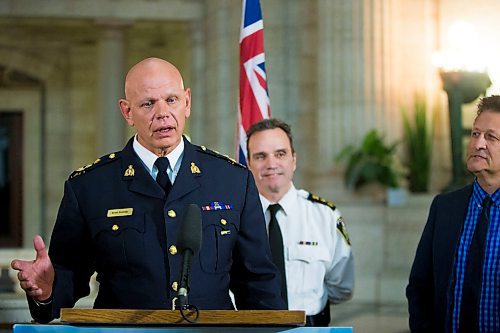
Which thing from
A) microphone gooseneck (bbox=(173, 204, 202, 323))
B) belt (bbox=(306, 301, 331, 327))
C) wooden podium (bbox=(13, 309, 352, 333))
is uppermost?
microphone gooseneck (bbox=(173, 204, 202, 323))

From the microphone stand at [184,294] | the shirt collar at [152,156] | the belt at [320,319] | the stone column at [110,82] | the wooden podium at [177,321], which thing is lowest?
the belt at [320,319]

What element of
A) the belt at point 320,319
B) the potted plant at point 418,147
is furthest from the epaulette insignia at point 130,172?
the potted plant at point 418,147

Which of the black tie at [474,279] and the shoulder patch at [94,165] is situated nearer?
the shoulder patch at [94,165]

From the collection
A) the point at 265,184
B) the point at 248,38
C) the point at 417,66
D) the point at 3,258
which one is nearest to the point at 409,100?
the point at 417,66

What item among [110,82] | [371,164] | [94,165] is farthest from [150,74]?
[110,82]

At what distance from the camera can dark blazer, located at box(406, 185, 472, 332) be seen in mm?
4602

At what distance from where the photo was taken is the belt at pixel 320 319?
5.50m

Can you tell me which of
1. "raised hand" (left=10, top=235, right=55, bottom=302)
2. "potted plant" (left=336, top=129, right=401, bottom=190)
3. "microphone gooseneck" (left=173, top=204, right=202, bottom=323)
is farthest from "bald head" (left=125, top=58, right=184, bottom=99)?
"potted plant" (left=336, top=129, right=401, bottom=190)

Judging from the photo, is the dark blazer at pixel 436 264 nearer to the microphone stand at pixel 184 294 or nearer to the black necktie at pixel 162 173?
the black necktie at pixel 162 173

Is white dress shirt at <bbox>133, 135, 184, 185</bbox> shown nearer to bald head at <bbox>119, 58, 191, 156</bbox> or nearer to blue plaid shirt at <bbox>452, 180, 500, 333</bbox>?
bald head at <bbox>119, 58, 191, 156</bbox>

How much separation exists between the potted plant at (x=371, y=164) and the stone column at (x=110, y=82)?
3619 millimetres

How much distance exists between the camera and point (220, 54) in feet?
51.0

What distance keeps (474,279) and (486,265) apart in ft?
0.23

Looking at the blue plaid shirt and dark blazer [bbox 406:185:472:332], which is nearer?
the blue plaid shirt
